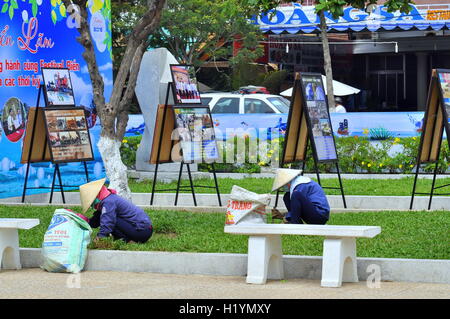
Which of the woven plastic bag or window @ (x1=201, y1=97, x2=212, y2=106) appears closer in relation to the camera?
the woven plastic bag

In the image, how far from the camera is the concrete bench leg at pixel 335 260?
9.00m

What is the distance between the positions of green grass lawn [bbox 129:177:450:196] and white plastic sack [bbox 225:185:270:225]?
A: 5143mm

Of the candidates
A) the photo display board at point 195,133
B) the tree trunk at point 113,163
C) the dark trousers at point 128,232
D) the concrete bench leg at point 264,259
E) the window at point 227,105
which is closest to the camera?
the concrete bench leg at point 264,259

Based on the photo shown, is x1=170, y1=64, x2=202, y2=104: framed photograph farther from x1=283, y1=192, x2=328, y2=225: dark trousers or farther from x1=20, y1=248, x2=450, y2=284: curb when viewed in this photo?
x1=20, y1=248, x2=450, y2=284: curb

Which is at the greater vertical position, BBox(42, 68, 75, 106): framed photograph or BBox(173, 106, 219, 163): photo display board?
BBox(42, 68, 75, 106): framed photograph

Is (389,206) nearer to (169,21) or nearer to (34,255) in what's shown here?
(34,255)

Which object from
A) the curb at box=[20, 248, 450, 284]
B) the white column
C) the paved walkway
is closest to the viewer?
the paved walkway

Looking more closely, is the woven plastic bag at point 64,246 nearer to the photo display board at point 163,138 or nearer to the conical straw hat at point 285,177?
the conical straw hat at point 285,177

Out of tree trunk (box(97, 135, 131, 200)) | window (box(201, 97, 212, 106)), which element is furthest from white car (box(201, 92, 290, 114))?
tree trunk (box(97, 135, 131, 200))

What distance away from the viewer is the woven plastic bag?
390 inches

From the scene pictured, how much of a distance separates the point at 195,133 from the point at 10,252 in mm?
4688

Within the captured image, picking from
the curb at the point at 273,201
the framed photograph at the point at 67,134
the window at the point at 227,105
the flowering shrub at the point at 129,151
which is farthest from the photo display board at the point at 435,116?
the window at the point at 227,105

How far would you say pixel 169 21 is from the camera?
38.0 m

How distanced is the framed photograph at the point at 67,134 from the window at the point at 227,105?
10.1 metres
